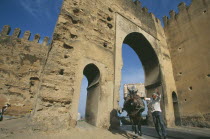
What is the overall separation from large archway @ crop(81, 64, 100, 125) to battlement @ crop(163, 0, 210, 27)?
8848 mm

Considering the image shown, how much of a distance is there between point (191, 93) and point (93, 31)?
23.5 feet

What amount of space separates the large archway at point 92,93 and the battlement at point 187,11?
29.0 ft

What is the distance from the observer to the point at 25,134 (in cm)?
268

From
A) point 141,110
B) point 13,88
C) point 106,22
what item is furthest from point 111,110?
point 13,88

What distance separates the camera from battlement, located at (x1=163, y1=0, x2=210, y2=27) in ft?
28.1

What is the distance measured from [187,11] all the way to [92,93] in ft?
32.4

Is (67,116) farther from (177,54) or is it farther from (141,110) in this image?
(177,54)

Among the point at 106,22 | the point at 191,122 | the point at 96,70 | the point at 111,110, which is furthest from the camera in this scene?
the point at 191,122

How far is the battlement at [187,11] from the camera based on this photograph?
28.1 ft

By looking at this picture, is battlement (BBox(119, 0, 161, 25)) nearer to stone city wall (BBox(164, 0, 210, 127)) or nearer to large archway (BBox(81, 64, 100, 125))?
stone city wall (BBox(164, 0, 210, 127))

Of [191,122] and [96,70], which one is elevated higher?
[96,70]

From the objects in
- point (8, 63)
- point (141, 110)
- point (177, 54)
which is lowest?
point (141, 110)

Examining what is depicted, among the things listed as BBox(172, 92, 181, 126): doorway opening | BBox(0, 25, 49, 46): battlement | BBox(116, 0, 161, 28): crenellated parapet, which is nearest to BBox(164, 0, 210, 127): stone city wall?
BBox(172, 92, 181, 126): doorway opening

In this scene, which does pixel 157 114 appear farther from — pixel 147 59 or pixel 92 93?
pixel 147 59
